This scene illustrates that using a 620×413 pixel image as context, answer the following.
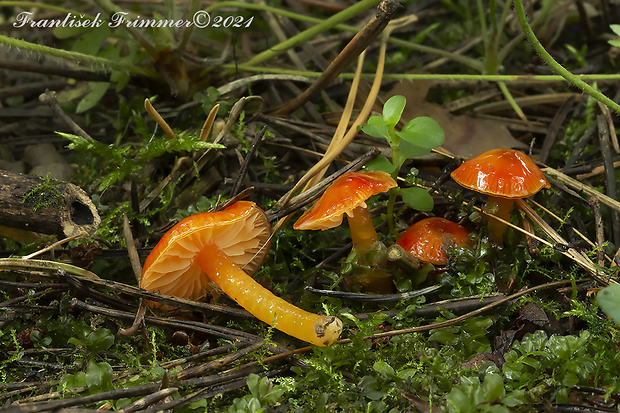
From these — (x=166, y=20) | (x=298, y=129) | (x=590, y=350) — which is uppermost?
(x=166, y=20)

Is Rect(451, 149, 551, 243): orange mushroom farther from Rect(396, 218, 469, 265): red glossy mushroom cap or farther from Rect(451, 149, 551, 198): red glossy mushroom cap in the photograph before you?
Rect(396, 218, 469, 265): red glossy mushroom cap

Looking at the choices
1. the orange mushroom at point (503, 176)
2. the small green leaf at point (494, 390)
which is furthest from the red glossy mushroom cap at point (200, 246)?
the small green leaf at point (494, 390)

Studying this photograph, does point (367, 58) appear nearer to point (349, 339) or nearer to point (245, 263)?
point (245, 263)

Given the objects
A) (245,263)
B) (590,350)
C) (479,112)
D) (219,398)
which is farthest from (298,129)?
(590,350)

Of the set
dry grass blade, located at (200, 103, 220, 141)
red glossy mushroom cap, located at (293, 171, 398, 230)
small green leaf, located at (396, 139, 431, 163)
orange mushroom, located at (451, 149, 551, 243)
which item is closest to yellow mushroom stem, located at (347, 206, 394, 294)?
red glossy mushroom cap, located at (293, 171, 398, 230)

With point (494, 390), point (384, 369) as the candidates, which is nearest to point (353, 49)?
point (384, 369)

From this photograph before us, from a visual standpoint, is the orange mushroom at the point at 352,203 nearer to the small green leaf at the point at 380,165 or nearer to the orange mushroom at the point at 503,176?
the small green leaf at the point at 380,165
